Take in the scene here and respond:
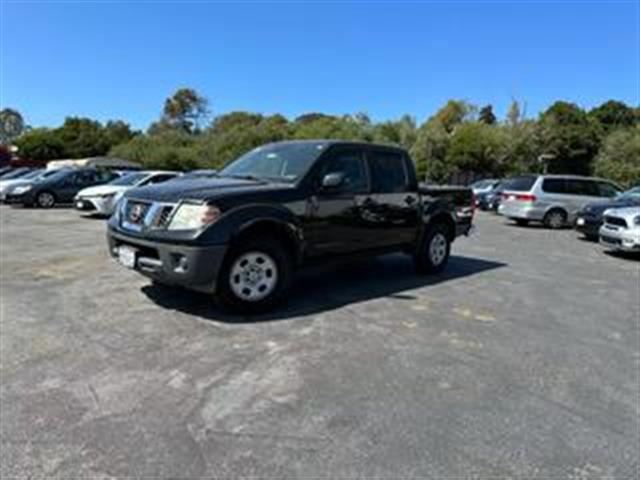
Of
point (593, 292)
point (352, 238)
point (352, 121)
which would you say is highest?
point (352, 121)

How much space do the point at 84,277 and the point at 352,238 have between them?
358 cm

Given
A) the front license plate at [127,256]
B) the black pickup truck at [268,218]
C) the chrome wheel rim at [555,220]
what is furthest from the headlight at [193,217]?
the chrome wheel rim at [555,220]

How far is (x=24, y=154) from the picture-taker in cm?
6788

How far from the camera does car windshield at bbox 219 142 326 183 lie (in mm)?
6684

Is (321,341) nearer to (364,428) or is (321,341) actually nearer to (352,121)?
(364,428)

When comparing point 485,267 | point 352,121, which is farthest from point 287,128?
point 485,267

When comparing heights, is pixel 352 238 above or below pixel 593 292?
above

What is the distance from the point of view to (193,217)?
5.64 meters

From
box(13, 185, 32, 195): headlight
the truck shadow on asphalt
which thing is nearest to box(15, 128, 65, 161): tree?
box(13, 185, 32, 195): headlight

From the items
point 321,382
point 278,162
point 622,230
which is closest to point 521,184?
point 622,230

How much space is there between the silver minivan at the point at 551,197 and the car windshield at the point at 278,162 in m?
13.3

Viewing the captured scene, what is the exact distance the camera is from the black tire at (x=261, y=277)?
5809mm

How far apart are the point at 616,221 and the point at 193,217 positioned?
32.2 feet

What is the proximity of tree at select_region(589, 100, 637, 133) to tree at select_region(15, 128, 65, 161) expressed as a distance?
6008 cm
